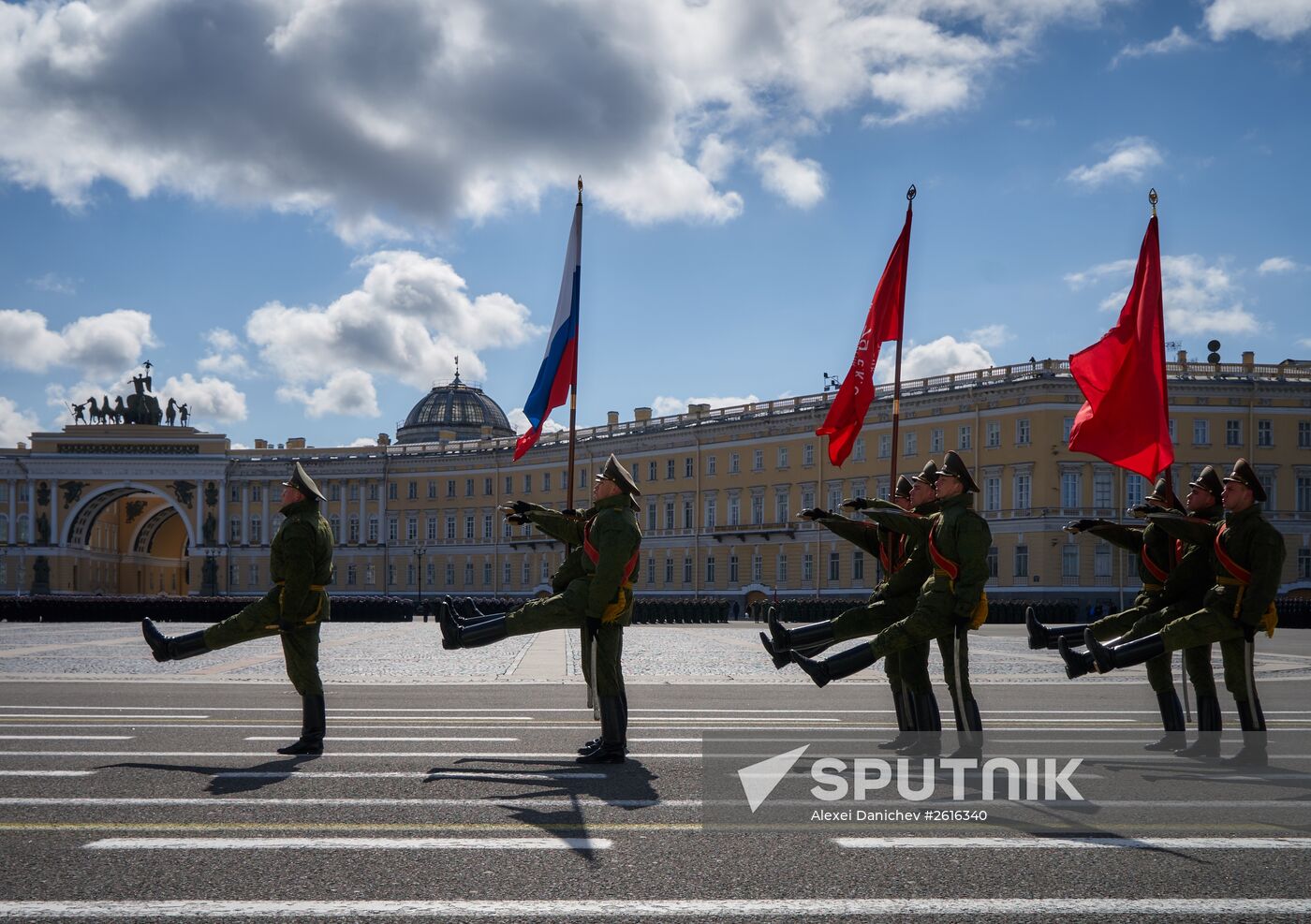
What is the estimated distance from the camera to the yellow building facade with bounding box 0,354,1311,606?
58.7 m

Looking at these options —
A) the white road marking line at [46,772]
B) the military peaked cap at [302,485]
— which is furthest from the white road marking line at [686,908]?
the military peaked cap at [302,485]

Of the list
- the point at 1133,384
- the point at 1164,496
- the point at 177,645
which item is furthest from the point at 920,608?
the point at 177,645

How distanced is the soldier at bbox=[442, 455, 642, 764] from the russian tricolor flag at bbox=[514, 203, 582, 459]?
15.5ft

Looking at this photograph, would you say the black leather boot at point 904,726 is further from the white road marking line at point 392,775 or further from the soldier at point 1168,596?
the white road marking line at point 392,775

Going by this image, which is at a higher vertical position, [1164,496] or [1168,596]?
[1164,496]

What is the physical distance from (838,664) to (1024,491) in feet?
175

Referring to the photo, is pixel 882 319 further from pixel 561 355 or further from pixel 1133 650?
pixel 1133 650

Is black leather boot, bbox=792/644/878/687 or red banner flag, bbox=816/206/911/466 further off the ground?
red banner flag, bbox=816/206/911/466

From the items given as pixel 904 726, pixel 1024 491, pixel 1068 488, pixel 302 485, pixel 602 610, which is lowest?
pixel 904 726

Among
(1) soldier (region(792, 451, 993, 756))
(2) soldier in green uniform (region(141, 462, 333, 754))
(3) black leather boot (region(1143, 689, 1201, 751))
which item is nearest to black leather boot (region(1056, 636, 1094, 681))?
(1) soldier (region(792, 451, 993, 756))

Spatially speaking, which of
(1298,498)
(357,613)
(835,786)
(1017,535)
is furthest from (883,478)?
(835,786)

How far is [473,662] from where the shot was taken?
22016 mm
